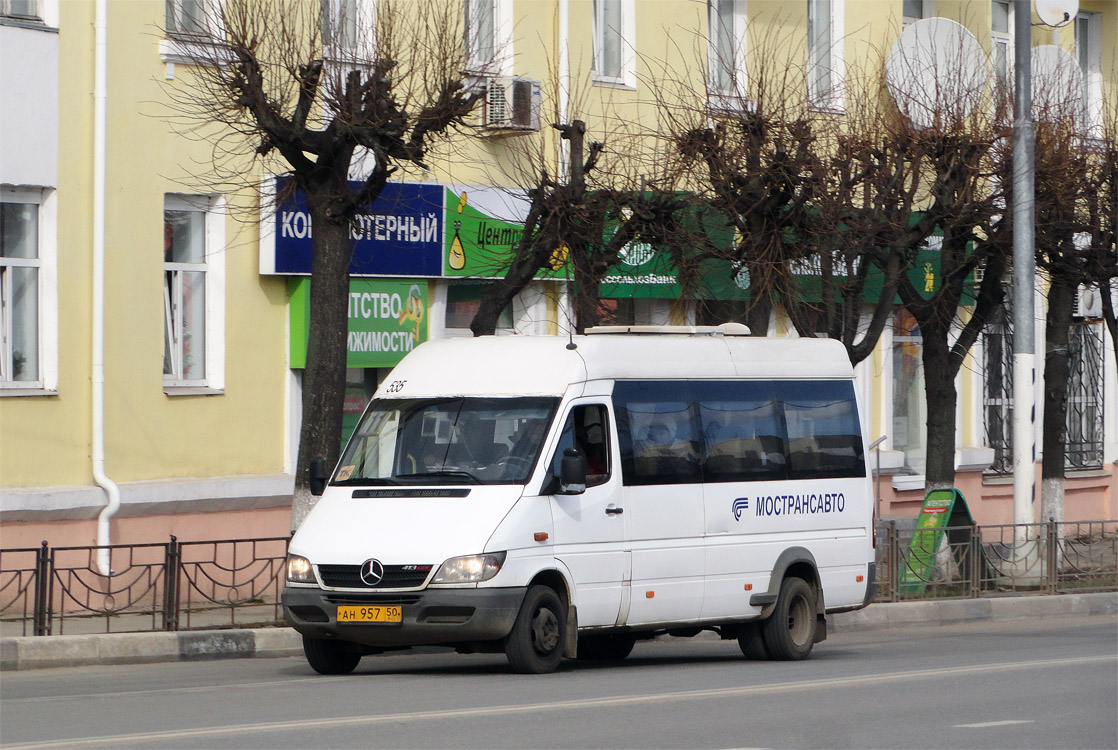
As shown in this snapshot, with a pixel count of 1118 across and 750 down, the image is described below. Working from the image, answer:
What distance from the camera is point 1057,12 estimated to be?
2364 cm

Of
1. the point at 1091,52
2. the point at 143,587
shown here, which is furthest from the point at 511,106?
the point at 1091,52

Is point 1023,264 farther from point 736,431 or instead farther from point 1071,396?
point 1071,396

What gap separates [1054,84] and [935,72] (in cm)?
352

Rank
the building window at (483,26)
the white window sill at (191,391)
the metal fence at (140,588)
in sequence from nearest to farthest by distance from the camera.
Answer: the metal fence at (140,588) < the white window sill at (191,391) < the building window at (483,26)

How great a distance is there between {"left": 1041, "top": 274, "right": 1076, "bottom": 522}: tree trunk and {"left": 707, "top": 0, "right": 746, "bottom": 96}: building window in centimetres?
499

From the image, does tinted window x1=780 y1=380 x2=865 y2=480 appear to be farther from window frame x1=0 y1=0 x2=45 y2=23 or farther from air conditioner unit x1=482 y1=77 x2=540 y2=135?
window frame x1=0 y1=0 x2=45 y2=23

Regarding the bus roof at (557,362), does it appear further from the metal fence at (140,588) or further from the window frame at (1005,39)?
the window frame at (1005,39)

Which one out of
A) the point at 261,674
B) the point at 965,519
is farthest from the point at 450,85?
the point at 965,519

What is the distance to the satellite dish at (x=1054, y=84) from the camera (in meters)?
23.4

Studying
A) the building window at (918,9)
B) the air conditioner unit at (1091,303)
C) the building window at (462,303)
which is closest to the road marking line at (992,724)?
the building window at (462,303)

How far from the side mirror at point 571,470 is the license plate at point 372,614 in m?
1.46

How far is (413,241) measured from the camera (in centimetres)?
2081

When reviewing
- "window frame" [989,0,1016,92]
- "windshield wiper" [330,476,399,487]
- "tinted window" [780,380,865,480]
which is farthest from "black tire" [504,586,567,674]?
"window frame" [989,0,1016,92]

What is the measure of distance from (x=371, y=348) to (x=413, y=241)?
135 centimetres
